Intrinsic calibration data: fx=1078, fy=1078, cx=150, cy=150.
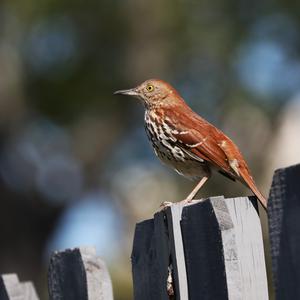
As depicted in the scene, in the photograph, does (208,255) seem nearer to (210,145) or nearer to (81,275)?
(81,275)

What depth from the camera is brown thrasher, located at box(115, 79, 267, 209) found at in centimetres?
527

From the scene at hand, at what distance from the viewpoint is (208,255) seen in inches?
120

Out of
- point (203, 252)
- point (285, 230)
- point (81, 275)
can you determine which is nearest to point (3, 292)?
point (81, 275)

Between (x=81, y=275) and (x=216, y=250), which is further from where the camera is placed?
(x=81, y=275)

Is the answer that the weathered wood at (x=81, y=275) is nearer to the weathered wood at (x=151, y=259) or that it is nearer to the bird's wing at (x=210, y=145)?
the weathered wood at (x=151, y=259)

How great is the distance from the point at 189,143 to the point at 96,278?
200cm

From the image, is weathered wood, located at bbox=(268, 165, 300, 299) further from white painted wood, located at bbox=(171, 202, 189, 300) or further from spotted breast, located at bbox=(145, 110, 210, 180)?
spotted breast, located at bbox=(145, 110, 210, 180)

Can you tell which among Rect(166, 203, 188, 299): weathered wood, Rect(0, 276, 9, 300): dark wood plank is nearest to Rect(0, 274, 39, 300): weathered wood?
Rect(0, 276, 9, 300): dark wood plank

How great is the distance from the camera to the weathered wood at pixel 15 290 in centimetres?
401

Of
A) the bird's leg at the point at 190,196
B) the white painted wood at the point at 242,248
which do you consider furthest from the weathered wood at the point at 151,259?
the white painted wood at the point at 242,248

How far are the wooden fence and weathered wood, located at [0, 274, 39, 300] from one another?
0.24m

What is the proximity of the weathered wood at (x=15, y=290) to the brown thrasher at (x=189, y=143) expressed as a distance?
1.22 metres

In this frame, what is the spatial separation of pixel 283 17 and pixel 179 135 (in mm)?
8882

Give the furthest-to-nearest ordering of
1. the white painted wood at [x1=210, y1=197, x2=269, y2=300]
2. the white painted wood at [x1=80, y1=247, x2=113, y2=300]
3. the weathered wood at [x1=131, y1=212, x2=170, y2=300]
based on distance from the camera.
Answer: the white painted wood at [x1=80, y1=247, x2=113, y2=300] → the weathered wood at [x1=131, y1=212, x2=170, y2=300] → the white painted wood at [x1=210, y1=197, x2=269, y2=300]
